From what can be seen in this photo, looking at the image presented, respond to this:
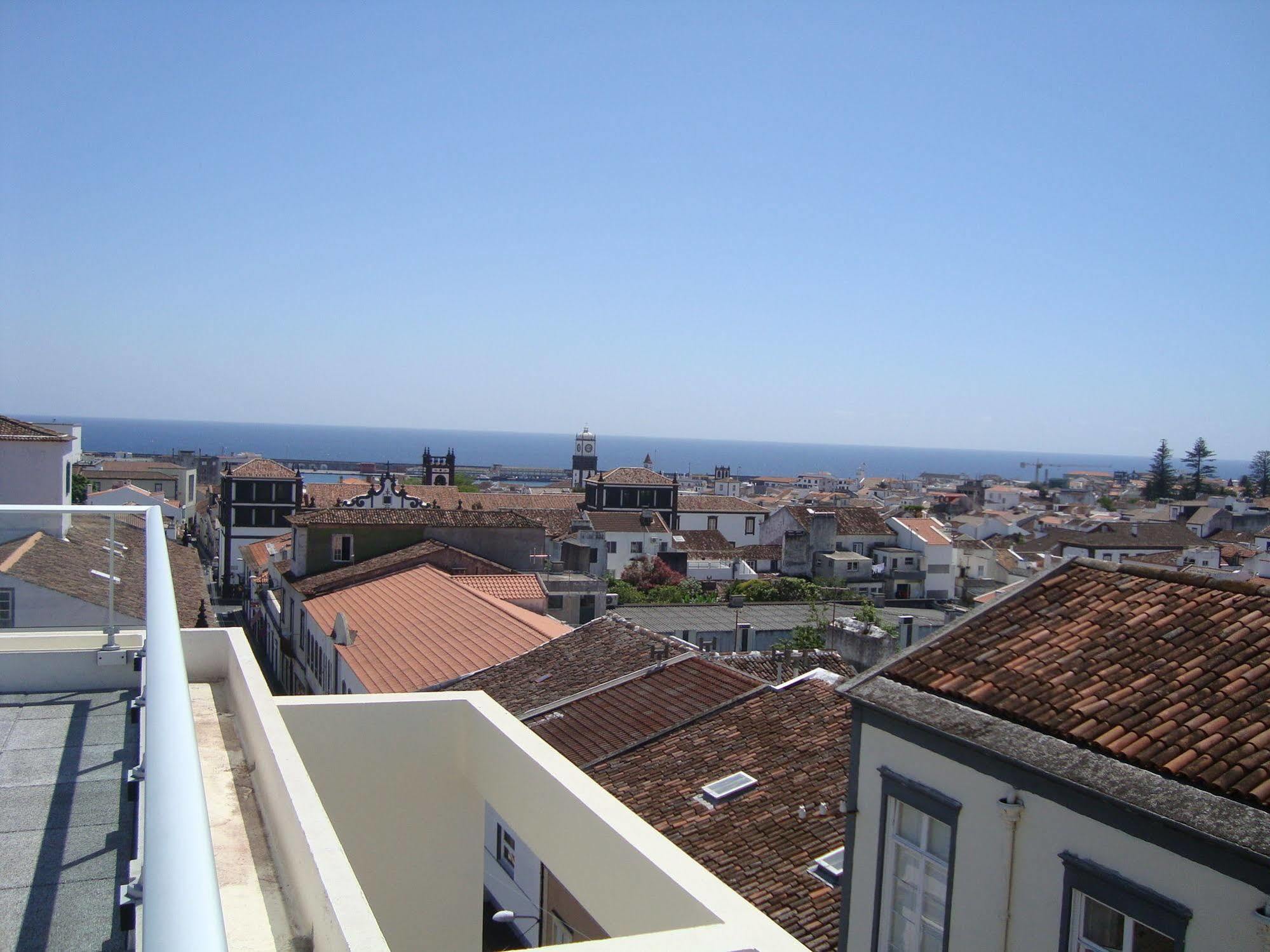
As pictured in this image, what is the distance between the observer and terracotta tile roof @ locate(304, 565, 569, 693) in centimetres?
1756

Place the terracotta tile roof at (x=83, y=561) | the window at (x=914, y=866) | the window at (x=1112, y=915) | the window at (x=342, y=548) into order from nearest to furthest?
1. the window at (x=1112, y=915)
2. the terracotta tile roof at (x=83, y=561)
3. the window at (x=914, y=866)
4. the window at (x=342, y=548)

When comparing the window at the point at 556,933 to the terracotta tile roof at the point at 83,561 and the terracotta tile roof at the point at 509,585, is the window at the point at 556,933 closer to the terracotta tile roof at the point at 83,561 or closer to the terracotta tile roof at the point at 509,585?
the terracotta tile roof at the point at 83,561

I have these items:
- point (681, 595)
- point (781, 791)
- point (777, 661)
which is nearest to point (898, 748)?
point (781, 791)

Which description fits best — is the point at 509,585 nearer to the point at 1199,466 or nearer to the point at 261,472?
the point at 261,472

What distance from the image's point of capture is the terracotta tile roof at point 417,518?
92.5 feet

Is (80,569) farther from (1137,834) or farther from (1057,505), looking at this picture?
(1057,505)

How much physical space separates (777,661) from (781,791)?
822 centimetres

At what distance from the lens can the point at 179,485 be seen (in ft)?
233

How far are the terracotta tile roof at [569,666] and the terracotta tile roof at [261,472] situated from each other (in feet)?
115

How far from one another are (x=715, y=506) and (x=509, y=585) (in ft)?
151

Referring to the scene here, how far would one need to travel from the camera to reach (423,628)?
2020 centimetres

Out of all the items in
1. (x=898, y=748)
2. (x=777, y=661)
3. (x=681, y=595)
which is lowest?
(x=681, y=595)

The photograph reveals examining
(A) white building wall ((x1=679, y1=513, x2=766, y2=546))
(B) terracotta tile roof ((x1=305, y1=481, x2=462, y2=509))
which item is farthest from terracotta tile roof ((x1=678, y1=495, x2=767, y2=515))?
(B) terracotta tile roof ((x1=305, y1=481, x2=462, y2=509))

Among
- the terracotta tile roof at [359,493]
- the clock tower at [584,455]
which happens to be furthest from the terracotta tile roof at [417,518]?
the clock tower at [584,455]
